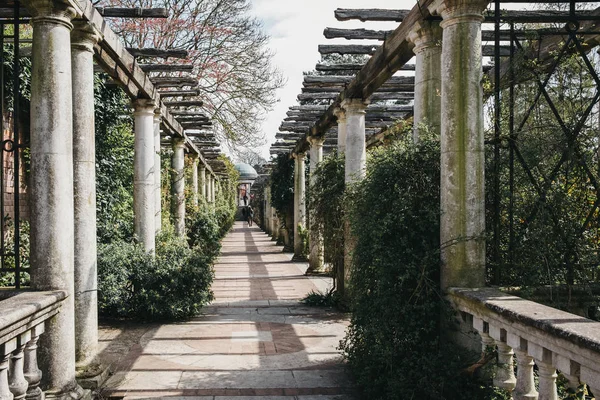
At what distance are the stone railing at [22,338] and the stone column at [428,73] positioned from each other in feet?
11.4

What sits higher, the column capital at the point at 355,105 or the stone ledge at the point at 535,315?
the column capital at the point at 355,105

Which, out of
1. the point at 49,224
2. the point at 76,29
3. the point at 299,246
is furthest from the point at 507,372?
the point at 299,246

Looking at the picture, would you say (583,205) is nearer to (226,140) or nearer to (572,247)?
(572,247)

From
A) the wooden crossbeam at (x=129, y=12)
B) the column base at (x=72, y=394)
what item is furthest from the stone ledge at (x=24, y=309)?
the wooden crossbeam at (x=129, y=12)

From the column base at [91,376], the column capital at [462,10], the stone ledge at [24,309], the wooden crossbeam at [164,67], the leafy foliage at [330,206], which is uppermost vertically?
the wooden crossbeam at [164,67]

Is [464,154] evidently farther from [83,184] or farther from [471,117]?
[83,184]

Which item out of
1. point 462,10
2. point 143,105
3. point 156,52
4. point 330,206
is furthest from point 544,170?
point 143,105

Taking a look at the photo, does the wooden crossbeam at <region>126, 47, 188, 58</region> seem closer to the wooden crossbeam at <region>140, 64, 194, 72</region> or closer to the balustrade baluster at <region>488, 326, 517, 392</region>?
the wooden crossbeam at <region>140, 64, 194, 72</region>

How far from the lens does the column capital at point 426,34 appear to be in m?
5.38

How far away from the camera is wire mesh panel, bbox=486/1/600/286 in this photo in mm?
4180

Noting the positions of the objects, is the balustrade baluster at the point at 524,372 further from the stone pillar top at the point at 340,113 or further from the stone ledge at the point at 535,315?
the stone pillar top at the point at 340,113

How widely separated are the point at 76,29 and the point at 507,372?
4.40 m

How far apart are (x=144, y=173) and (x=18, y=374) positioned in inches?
234

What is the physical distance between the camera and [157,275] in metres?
7.86
